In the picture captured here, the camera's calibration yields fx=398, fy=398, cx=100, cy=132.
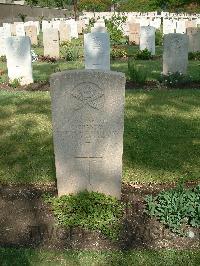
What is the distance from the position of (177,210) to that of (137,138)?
8.82 ft

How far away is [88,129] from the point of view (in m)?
4.36

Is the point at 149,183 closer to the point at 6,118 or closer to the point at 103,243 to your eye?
the point at 103,243

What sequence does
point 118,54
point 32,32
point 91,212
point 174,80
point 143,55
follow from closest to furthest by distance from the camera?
point 91,212 < point 174,80 < point 143,55 < point 118,54 < point 32,32

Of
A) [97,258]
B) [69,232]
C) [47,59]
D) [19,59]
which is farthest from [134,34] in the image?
[97,258]

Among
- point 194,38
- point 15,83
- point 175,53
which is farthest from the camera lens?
point 194,38

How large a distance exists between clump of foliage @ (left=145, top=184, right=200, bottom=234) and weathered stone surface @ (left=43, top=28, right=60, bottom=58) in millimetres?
11542

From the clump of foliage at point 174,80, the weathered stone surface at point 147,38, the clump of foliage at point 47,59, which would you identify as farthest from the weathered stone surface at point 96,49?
the weathered stone surface at point 147,38

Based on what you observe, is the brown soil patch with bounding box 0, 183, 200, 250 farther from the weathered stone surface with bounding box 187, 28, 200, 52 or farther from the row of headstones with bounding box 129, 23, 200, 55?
the weathered stone surface with bounding box 187, 28, 200, 52

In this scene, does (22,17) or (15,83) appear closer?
(15,83)

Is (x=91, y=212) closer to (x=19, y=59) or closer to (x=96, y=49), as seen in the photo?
(x=19, y=59)

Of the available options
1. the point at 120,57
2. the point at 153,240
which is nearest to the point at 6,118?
the point at 153,240

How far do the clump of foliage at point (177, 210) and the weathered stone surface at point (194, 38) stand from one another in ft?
40.7

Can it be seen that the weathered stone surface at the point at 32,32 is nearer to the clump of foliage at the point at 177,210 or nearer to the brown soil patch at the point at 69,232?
the brown soil patch at the point at 69,232

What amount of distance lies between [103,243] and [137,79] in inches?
282
